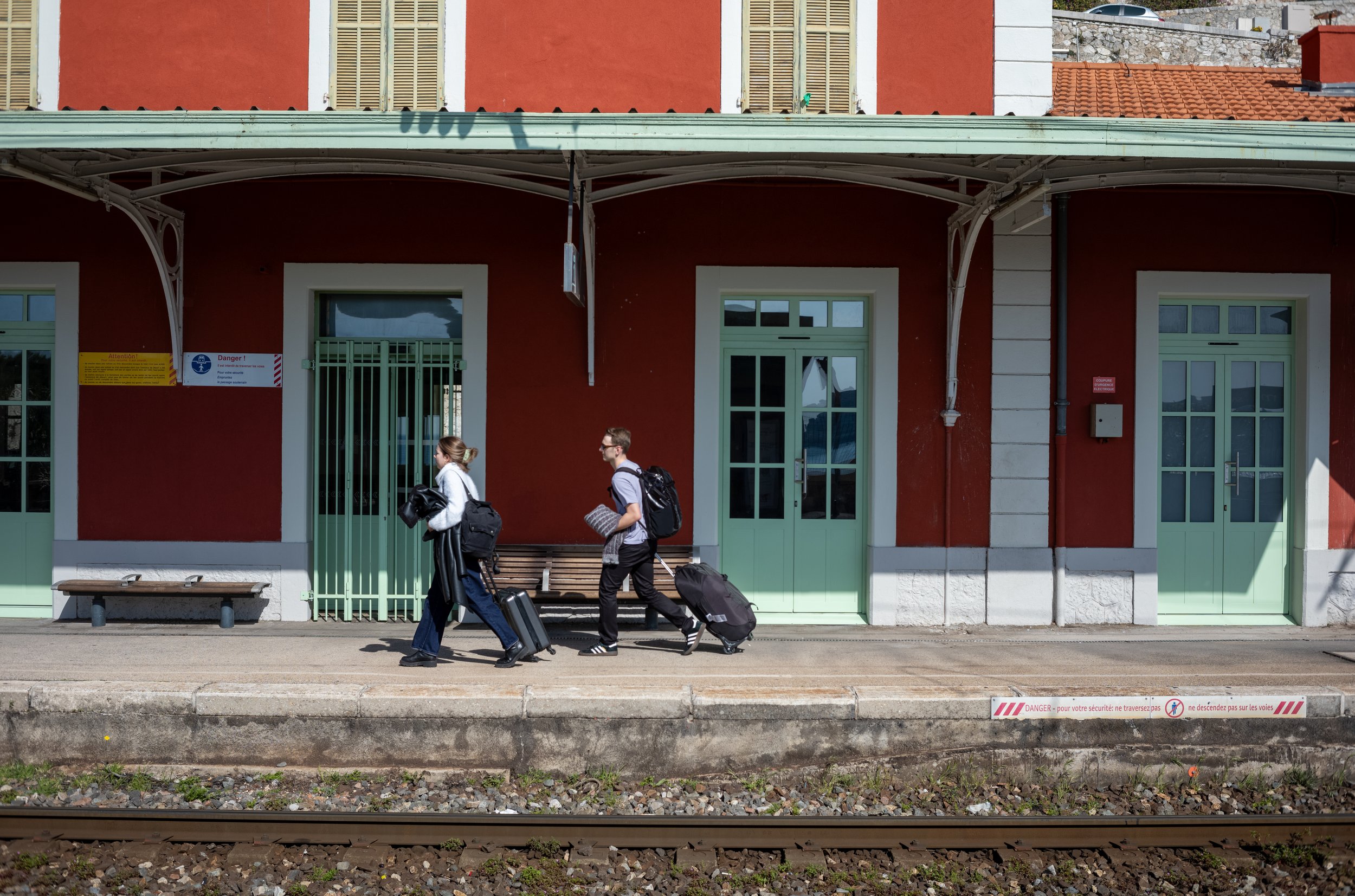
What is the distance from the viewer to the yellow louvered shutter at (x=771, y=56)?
8.53 metres

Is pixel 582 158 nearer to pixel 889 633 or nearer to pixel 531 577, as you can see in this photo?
pixel 531 577

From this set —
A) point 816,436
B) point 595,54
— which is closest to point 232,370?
point 595,54

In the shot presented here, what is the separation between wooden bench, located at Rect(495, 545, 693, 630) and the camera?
7.71m

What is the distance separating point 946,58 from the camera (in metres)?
8.41

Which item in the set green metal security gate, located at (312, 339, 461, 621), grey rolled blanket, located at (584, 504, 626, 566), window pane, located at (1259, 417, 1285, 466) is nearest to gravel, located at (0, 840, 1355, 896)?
grey rolled blanket, located at (584, 504, 626, 566)

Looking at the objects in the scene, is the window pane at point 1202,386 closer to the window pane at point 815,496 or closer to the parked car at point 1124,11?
the window pane at point 815,496

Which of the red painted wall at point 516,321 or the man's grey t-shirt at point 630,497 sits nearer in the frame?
the man's grey t-shirt at point 630,497

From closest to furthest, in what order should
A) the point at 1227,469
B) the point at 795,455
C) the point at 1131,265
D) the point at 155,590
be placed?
the point at 155,590
the point at 1131,265
the point at 795,455
the point at 1227,469

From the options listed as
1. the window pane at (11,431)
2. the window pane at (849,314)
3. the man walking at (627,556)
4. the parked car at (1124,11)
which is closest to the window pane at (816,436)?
the window pane at (849,314)

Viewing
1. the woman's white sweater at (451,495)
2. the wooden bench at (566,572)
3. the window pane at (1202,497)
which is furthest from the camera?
the window pane at (1202,497)

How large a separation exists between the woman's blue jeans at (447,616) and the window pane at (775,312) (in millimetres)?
3515

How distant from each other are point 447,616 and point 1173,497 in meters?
6.39

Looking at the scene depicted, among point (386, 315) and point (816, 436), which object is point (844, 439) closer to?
point (816, 436)

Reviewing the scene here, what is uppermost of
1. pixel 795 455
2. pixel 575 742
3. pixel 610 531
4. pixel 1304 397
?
pixel 1304 397
